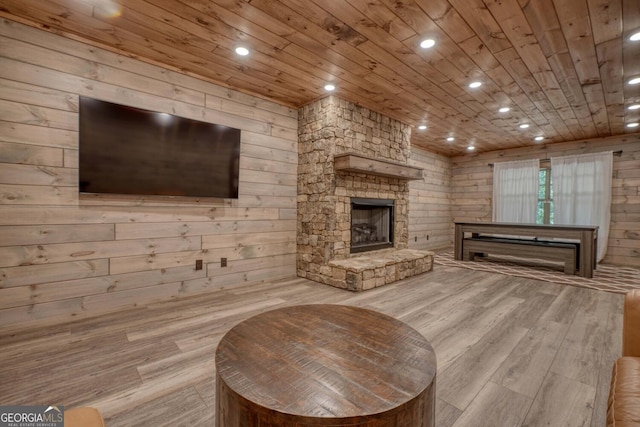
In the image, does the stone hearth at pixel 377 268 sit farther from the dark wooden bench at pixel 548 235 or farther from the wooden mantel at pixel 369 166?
the dark wooden bench at pixel 548 235

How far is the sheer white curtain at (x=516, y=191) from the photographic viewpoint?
6.33 meters

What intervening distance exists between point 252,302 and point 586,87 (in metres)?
4.57

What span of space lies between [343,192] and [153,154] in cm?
229

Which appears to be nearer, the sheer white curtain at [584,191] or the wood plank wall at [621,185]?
the wood plank wall at [621,185]

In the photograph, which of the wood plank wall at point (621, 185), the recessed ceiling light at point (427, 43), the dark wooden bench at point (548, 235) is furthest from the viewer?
the wood plank wall at point (621, 185)

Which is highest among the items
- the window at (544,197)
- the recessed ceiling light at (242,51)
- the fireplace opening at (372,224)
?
the recessed ceiling light at (242,51)

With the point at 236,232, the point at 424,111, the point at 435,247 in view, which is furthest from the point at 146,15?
the point at 435,247

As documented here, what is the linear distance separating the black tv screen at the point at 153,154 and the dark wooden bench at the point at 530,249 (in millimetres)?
4535

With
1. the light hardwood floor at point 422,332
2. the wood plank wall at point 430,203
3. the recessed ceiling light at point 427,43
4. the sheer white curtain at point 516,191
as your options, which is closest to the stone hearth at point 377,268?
the light hardwood floor at point 422,332

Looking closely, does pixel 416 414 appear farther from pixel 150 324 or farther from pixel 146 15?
pixel 146 15

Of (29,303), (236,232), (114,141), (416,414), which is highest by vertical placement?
(114,141)

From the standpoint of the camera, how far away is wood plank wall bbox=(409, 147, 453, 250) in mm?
6461

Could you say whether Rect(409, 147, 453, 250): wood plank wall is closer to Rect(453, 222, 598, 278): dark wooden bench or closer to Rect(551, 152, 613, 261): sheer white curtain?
Rect(453, 222, 598, 278): dark wooden bench

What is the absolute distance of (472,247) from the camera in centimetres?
542
